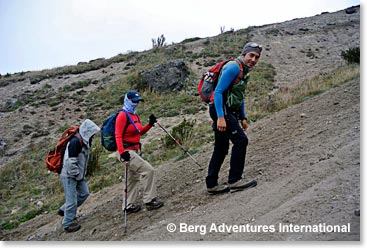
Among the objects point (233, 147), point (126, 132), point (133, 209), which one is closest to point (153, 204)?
point (133, 209)

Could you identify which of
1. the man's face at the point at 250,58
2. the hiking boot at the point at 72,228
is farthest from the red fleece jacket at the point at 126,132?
the man's face at the point at 250,58

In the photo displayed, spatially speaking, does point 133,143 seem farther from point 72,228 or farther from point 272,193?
point 272,193

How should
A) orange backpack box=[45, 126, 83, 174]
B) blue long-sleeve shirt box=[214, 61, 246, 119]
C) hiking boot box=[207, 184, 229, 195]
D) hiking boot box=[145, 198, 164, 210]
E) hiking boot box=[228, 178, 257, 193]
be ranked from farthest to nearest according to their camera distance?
orange backpack box=[45, 126, 83, 174]
hiking boot box=[145, 198, 164, 210]
hiking boot box=[207, 184, 229, 195]
hiking boot box=[228, 178, 257, 193]
blue long-sleeve shirt box=[214, 61, 246, 119]

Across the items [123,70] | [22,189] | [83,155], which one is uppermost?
[123,70]

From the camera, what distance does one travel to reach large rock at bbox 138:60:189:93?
14984mm

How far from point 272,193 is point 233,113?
983mm

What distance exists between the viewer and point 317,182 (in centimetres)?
428

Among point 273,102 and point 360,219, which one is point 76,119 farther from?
point 360,219

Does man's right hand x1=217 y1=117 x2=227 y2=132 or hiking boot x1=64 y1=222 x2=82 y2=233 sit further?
hiking boot x1=64 y1=222 x2=82 y2=233

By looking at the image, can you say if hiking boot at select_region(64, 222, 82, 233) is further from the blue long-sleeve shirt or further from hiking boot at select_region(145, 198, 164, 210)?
the blue long-sleeve shirt

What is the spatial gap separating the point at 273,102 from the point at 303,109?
2.16 meters

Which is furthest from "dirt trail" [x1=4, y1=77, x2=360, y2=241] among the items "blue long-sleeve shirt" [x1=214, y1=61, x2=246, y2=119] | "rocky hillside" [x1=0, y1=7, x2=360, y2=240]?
"blue long-sleeve shirt" [x1=214, y1=61, x2=246, y2=119]

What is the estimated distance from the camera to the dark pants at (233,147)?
450 cm

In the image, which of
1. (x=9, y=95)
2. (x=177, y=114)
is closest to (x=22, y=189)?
(x=177, y=114)
